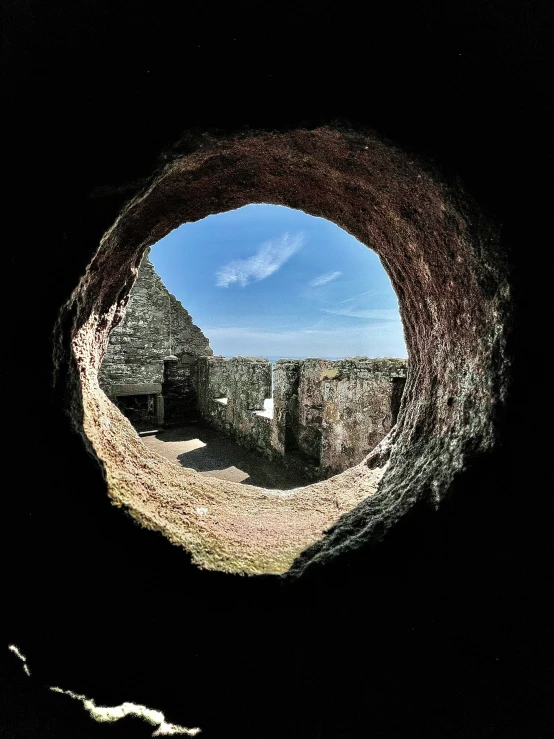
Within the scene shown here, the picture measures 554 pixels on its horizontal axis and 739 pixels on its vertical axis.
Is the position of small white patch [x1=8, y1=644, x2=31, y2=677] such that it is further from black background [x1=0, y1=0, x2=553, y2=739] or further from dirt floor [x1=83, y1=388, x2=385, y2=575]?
dirt floor [x1=83, y1=388, x2=385, y2=575]

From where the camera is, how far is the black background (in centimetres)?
87

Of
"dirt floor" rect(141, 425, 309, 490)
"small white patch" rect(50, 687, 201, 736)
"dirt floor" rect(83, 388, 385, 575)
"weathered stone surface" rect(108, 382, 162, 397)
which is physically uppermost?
"dirt floor" rect(83, 388, 385, 575)

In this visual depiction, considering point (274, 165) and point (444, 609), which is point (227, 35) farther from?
point (444, 609)

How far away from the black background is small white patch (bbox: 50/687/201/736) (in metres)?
0.03

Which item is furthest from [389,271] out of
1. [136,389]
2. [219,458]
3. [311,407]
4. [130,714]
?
[136,389]

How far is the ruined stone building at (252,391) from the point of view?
169 inches

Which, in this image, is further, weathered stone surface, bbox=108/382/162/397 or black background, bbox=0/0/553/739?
weathered stone surface, bbox=108/382/162/397

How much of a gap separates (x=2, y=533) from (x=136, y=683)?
0.65 meters

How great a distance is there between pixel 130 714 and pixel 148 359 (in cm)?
1081

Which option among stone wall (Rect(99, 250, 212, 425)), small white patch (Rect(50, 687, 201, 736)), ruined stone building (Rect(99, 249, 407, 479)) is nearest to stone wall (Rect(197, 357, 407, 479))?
ruined stone building (Rect(99, 249, 407, 479))

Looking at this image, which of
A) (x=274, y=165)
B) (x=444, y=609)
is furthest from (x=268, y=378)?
(x=444, y=609)

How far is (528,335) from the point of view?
0.88m

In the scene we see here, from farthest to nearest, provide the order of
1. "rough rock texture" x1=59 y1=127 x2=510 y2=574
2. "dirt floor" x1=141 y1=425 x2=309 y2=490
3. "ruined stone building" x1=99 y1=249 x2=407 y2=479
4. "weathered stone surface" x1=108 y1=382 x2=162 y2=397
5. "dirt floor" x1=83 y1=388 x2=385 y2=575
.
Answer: "weathered stone surface" x1=108 y1=382 x2=162 y2=397 → "dirt floor" x1=141 y1=425 x2=309 y2=490 → "ruined stone building" x1=99 y1=249 x2=407 y2=479 → "dirt floor" x1=83 y1=388 x2=385 y2=575 → "rough rock texture" x1=59 y1=127 x2=510 y2=574

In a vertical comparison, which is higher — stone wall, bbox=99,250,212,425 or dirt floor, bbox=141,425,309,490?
stone wall, bbox=99,250,212,425
